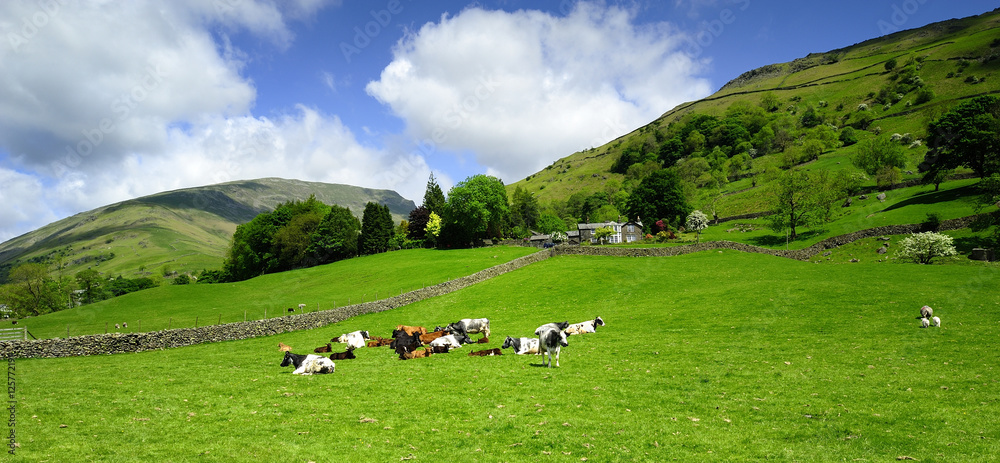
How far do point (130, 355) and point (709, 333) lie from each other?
103 feet

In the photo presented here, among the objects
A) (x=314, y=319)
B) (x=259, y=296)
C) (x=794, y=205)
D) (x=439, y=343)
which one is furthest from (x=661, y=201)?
(x=439, y=343)

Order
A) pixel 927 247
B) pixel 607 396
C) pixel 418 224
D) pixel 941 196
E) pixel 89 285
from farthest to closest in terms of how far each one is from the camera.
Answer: pixel 418 224 < pixel 89 285 < pixel 941 196 < pixel 927 247 < pixel 607 396

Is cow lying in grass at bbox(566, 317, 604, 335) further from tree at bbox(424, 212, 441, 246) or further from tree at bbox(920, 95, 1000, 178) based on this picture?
tree at bbox(424, 212, 441, 246)

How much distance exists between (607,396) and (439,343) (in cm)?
1087

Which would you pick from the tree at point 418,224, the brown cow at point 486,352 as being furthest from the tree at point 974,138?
the tree at point 418,224

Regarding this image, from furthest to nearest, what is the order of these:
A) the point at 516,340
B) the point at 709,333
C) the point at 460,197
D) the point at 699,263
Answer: the point at 460,197 → the point at 699,263 → the point at 709,333 → the point at 516,340

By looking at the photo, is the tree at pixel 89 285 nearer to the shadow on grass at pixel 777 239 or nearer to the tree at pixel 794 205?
the shadow on grass at pixel 777 239

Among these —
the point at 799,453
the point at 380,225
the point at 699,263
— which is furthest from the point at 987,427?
the point at 380,225

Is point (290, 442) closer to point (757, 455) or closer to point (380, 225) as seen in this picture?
point (757, 455)

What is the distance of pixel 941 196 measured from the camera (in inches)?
2164

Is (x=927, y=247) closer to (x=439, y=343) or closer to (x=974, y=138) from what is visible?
(x=974, y=138)

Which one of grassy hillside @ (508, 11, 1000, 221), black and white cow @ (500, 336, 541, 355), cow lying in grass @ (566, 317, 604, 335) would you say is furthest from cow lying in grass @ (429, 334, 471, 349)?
grassy hillside @ (508, 11, 1000, 221)

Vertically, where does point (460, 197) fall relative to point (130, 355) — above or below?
above

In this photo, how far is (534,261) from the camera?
184 ft
